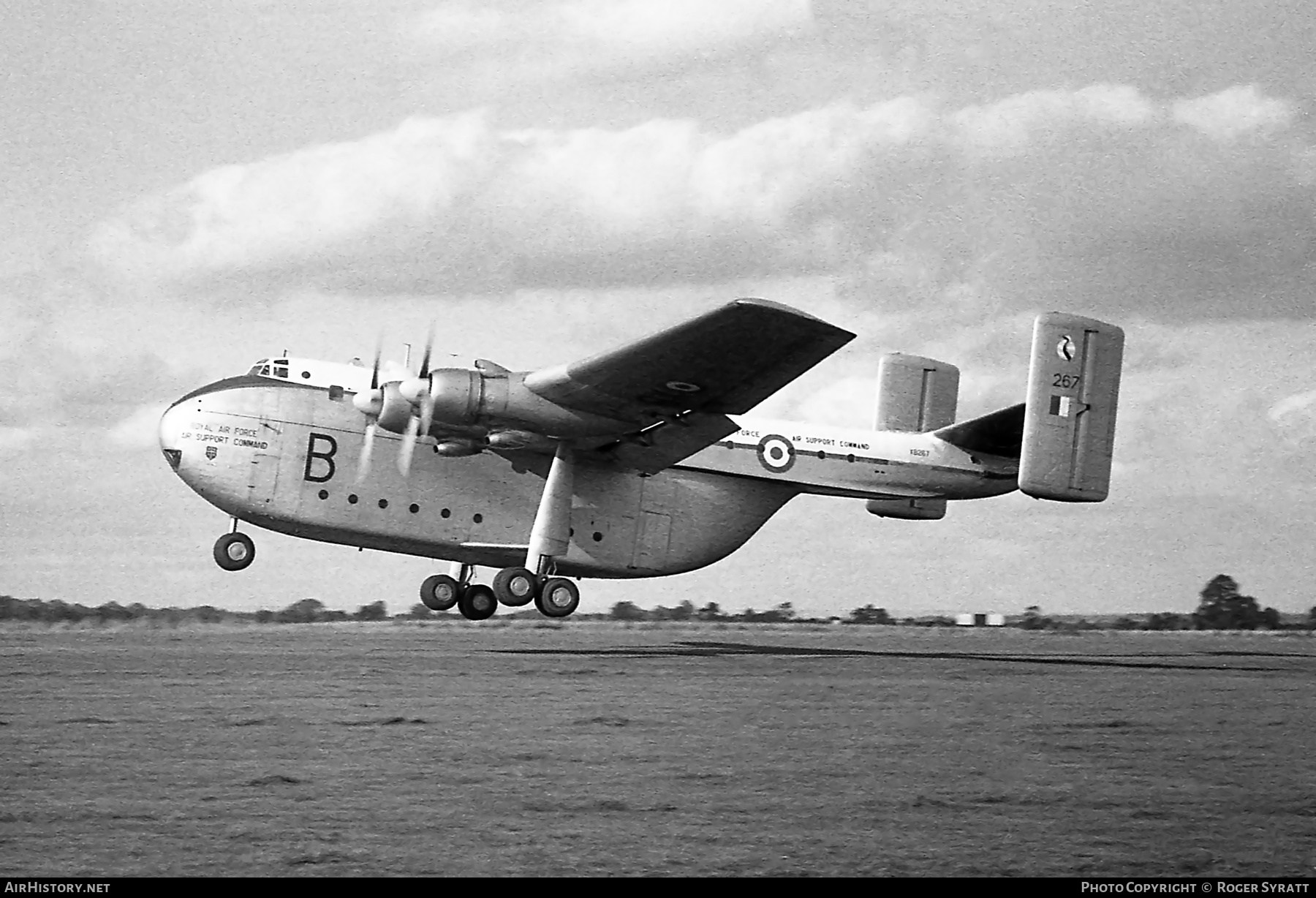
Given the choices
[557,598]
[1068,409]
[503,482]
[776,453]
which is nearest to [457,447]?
[503,482]

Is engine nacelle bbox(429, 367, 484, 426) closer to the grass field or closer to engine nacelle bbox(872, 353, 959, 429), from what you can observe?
the grass field

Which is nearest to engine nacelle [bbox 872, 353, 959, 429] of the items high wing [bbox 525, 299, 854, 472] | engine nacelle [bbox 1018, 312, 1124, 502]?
engine nacelle [bbox 1018, 312, 1124, 502]

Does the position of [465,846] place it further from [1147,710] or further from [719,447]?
[719,447]

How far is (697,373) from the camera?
23703mm

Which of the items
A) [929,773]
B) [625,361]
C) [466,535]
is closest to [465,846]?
[929,773]

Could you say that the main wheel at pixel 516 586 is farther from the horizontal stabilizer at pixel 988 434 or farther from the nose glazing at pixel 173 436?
the horizontal stabilizer at pixel 988 434

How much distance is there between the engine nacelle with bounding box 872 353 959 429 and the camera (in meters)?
33.3

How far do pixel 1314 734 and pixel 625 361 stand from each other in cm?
1172

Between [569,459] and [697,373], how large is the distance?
4.15m

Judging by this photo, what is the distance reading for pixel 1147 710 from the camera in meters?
18.3

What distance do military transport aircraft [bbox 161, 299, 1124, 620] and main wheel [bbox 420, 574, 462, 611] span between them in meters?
0.04

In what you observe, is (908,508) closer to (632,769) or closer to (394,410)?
(394,410)

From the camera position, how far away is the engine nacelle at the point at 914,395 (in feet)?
109

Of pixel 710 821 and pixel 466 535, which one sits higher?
pixel 466 535
